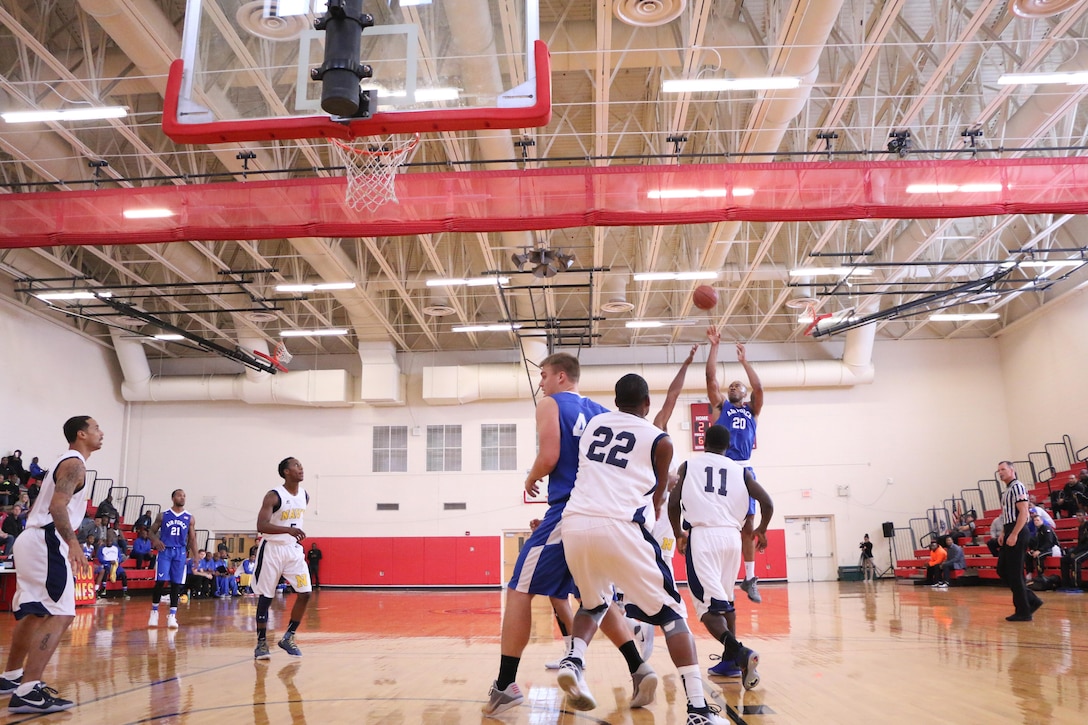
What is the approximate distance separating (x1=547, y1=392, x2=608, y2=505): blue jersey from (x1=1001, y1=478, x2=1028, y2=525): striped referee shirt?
680 cm

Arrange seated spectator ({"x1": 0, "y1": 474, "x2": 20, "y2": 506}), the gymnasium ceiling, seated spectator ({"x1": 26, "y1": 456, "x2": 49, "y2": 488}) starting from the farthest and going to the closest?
seated spectator ({"x1": 26, "y1": 456, "x2": 49, "y2": 488}), seated spectator ({"x1": 0, "y1": 474, "x2": 20, "y2": 506}), the gymnasium ceiling

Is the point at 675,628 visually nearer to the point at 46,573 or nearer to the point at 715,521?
the point at 715,521

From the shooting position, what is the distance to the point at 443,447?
25875 mm

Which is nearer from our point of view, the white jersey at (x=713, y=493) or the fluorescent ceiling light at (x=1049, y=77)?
the white jersey at (x=713, y=493)

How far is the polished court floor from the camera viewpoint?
440cm

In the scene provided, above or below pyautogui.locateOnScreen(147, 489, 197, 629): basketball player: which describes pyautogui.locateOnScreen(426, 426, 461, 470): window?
above

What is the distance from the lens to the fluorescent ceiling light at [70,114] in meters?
12.0

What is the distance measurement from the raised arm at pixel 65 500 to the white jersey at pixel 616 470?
311 cm

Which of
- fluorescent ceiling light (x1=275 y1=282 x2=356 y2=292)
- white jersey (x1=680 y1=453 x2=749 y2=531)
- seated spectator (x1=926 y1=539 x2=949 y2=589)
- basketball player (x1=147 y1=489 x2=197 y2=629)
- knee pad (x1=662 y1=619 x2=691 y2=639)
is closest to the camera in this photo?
knee pad (x1=662 y1=619 x2=691 y2=639)

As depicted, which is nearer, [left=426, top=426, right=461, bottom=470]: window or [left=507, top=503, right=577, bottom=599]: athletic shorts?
[left=507, top=503, right=577, bottom=599]: athletic shorts

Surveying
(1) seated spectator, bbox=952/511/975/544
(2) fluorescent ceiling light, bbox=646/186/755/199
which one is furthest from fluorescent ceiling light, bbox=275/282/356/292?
(1) seated spectator, bbox=952/511/975/544

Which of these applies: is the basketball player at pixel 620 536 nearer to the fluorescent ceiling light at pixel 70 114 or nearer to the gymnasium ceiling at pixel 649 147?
the gymnasium ceiling at pixel 649 147

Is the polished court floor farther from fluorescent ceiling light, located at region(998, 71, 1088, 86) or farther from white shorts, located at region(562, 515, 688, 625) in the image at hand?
fluorescent ceiling light, located at region(998, 71, 1088, 86)

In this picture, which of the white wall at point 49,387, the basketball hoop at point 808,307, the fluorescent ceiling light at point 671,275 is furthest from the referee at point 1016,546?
the white wall at point 49,387
